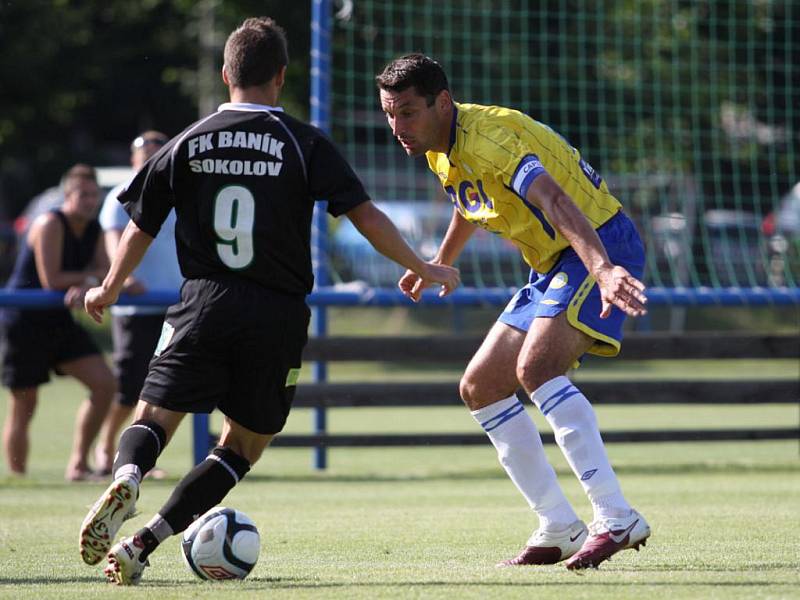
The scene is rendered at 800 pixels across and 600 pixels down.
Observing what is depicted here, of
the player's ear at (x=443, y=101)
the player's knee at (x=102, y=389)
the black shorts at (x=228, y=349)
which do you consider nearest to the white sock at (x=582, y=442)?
the black shorts at (x=228, y=349)

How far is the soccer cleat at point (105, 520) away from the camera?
4898 millimetres

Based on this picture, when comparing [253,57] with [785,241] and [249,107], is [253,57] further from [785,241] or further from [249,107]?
[785,241]

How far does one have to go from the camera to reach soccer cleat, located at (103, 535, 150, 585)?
16.7ft

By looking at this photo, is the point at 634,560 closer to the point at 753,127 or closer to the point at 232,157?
the point at 232,157

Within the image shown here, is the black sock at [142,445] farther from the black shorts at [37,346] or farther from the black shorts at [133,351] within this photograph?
the black shorts at [37,346]

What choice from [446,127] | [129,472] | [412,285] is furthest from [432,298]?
[129,472]

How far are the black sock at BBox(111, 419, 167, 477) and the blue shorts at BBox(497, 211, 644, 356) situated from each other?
4.97 ft

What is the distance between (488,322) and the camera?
75.7ft

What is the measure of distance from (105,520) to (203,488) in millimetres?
513

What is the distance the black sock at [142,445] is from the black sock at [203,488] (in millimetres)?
172

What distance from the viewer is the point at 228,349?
17.2ft

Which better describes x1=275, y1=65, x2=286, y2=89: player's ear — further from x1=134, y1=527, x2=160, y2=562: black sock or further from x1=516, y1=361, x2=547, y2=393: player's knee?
x1=134, y1=527, x2=160, y2=562: black sock

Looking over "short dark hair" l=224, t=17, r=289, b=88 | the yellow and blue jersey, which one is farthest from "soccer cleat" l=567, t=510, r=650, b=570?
"short dark hair" l=224, t=17, r=289, b=88

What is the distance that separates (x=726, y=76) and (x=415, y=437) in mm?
9314
